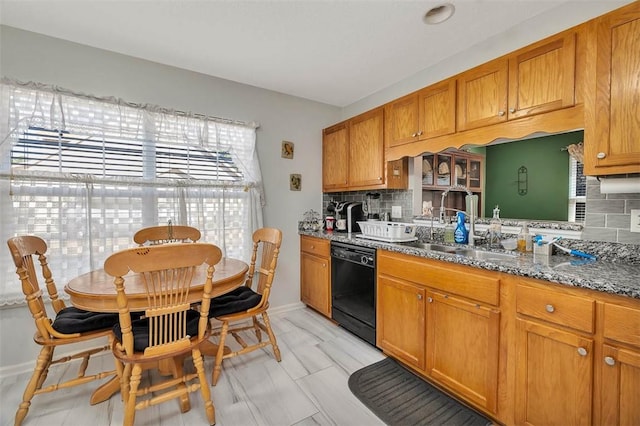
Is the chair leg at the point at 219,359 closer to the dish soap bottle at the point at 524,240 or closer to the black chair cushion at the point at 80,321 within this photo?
the black chair cushion at the point at 80,321

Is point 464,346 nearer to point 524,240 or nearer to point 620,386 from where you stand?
point 620,386

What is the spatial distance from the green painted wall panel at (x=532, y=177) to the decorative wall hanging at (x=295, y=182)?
75.8 inches

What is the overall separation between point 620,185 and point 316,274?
240cm

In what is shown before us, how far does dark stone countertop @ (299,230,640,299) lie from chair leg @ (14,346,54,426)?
7.69 ft

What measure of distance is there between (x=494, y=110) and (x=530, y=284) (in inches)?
45.2

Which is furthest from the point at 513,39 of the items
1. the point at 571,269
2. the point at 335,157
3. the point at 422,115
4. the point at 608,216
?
the point at 335,157

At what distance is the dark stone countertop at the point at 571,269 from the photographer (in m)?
1.13

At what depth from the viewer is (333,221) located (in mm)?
3232

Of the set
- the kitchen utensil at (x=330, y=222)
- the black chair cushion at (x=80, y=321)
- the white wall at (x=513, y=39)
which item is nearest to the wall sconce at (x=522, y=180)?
the white wall at (x=513, y=39)

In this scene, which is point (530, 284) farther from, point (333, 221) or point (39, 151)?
point (39, 151)

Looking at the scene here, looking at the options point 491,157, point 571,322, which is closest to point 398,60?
Answer: point 491,157

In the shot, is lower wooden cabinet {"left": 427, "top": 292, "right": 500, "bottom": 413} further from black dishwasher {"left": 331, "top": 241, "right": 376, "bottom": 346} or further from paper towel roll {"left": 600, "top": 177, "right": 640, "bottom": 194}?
paper towel roll {"left": 600, "top": 177, "right": 640, "bottom": 194}

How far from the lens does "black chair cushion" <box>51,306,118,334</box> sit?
5.17 ft

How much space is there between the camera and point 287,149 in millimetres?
3199
